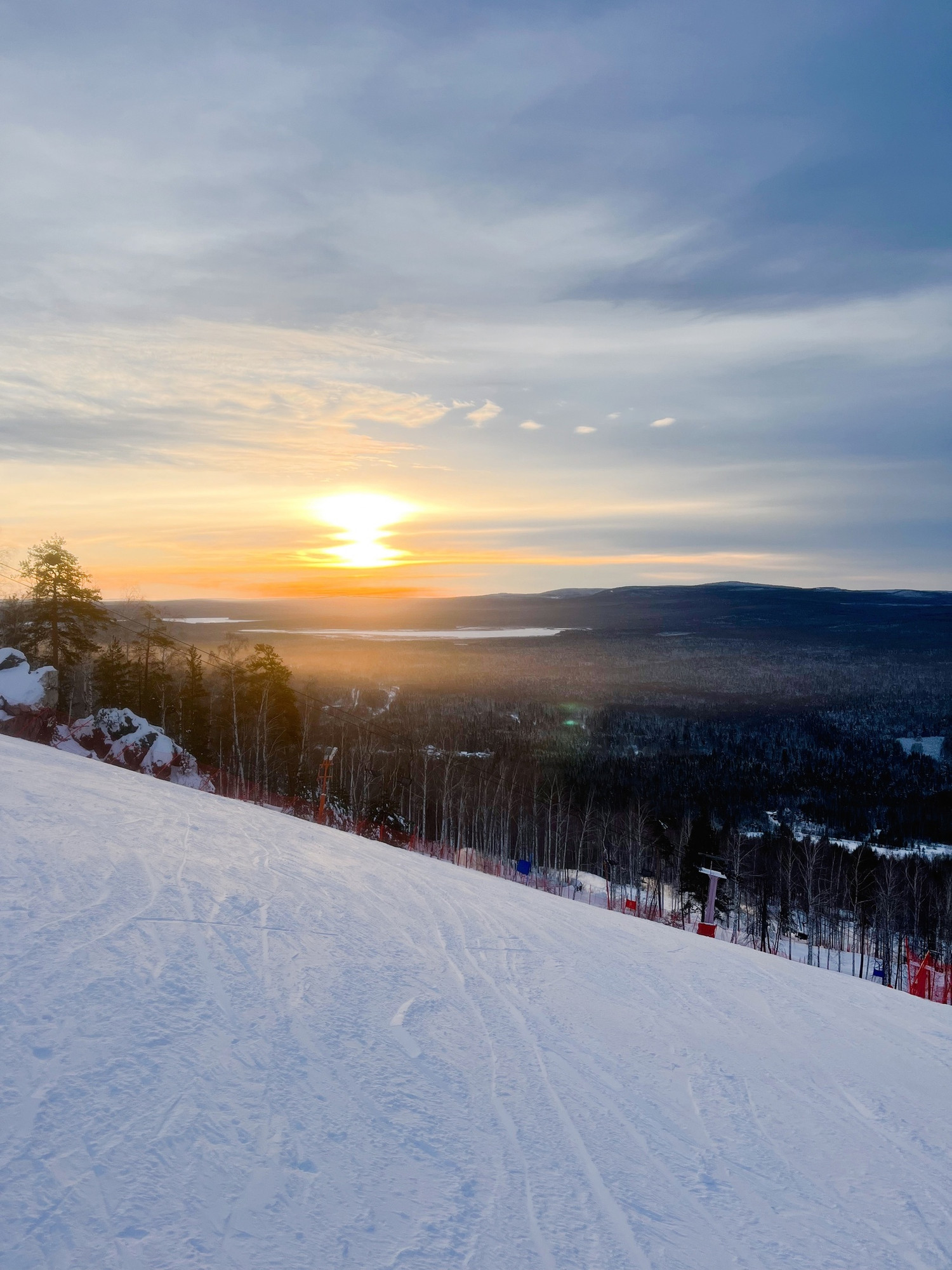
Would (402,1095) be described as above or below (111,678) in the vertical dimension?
above

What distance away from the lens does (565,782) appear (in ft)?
305

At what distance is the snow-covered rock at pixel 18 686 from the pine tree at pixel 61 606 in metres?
8.28

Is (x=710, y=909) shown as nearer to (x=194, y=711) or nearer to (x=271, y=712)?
(x=271, y=712)

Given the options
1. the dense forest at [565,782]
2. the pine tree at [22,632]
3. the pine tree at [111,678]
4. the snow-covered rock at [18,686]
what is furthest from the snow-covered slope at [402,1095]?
the pine tree at [111,678]

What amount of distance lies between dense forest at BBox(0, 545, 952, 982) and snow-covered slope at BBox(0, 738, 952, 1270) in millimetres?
19690

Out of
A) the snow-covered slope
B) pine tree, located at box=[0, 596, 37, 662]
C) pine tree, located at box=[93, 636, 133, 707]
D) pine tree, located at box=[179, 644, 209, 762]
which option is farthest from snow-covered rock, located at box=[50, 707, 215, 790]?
the snow-covered slope

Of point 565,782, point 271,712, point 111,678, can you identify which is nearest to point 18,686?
point 111,678

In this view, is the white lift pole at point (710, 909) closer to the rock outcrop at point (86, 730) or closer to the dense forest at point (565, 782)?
the dense forest at point (565, 782)

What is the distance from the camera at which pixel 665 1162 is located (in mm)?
3691

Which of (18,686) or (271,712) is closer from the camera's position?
(18,686)

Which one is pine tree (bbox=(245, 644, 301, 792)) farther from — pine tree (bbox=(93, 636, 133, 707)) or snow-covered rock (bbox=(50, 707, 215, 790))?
snow-covered rock (bbox=(50, 707, 215, 790))

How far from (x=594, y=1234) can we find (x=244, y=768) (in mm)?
41002

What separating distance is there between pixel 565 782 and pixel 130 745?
241 feet

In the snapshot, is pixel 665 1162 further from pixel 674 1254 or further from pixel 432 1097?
pixel 432 1097
